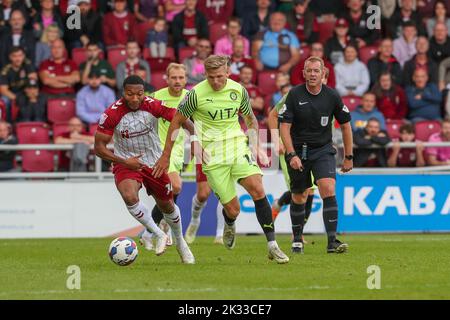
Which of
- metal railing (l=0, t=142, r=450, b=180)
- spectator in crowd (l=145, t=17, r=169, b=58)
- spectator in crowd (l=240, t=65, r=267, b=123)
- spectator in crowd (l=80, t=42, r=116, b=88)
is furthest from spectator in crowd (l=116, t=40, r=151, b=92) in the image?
metal railing (l=0, t=142, r=450, b=180)

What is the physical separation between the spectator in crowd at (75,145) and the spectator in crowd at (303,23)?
220 inches

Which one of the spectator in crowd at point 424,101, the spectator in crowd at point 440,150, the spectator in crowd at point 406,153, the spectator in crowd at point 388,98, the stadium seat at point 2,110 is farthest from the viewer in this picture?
the spectator in crowd at point 424,101

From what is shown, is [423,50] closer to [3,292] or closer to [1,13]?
[1,13]

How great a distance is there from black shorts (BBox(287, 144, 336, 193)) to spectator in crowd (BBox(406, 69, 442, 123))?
26.9ft

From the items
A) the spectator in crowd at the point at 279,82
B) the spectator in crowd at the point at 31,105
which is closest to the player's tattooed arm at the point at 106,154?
the spectator in crowd at the point at 31,105

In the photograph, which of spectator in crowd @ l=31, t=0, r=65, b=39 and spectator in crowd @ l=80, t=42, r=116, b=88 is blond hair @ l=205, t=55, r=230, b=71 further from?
spectator in crowd @ l=31, t=0, r=65, b=39

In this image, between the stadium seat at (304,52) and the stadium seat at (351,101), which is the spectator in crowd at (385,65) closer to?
the stadium seat at (351,101)

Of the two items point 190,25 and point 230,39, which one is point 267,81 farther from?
point 190,25

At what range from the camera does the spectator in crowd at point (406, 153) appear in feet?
68.0

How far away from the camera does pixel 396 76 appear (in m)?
23.2

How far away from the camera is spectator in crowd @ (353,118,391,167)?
20.6 m

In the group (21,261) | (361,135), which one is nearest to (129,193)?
(21,261)

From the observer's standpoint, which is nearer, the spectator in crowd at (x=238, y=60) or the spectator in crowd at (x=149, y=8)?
the spectator in crowd at (x=238, y=60)

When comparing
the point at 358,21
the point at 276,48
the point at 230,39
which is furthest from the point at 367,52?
the point at 230,39
